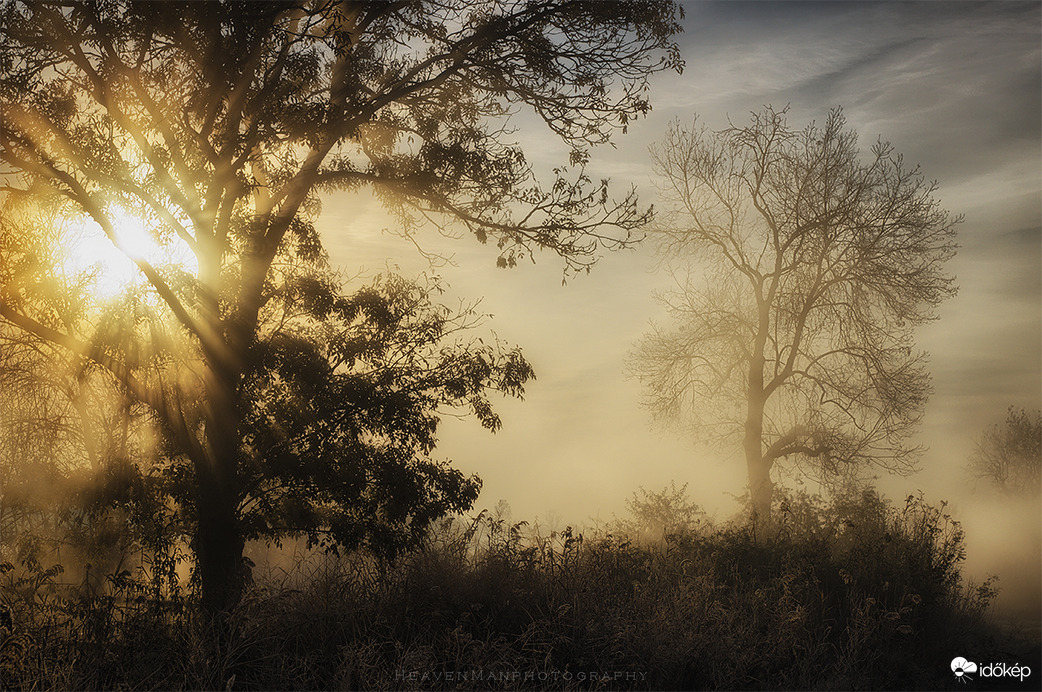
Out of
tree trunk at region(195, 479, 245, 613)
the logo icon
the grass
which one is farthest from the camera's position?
tree trunk at region(195, 479, 245, 613)

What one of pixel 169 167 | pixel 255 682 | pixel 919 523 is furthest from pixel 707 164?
pixel 255 682

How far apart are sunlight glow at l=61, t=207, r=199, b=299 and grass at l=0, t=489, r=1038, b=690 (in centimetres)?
383

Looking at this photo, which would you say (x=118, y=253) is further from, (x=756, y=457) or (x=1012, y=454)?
(x=1012, y=454)

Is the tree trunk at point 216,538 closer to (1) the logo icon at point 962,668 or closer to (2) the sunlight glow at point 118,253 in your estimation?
(2) the sunlight glow at point 118,253

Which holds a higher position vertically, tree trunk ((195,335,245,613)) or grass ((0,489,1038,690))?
tree trunk ((195,335,245,613))

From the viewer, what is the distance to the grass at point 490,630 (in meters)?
6.50

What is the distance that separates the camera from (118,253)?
10.8m

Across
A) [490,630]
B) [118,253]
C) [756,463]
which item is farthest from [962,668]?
[118,253]

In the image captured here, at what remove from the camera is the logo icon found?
30.6 ft

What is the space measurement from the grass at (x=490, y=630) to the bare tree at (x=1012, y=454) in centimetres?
2905

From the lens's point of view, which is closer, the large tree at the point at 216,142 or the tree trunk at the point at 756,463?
the large tree at the point at 216,142

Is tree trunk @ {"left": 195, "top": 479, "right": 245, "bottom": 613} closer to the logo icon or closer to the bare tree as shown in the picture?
the logo icon

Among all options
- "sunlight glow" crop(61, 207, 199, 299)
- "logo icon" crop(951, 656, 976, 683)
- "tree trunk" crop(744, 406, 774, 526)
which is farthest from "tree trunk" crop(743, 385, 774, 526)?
"sunlight glow" crop(61, 207, 199, 299)

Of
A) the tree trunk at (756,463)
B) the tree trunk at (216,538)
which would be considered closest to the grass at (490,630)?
the tree trunk at (216,538)
